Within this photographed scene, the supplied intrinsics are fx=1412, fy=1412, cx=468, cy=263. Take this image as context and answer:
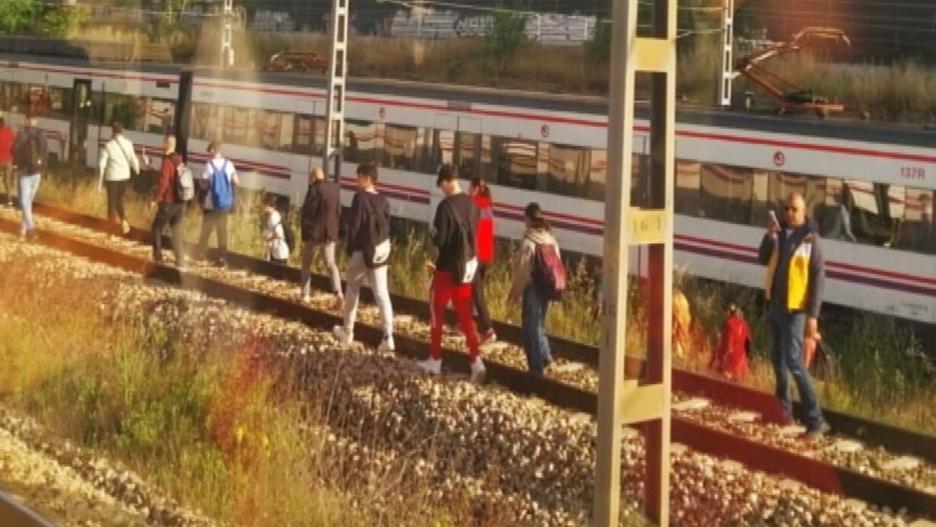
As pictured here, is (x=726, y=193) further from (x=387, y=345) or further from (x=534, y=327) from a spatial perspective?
(x=534, y=327)

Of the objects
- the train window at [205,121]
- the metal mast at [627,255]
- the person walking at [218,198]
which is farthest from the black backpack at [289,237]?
the metal mast at [627,255]

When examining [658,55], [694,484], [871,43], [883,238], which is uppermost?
[871,43]

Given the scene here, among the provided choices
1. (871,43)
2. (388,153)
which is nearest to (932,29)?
(871,43)

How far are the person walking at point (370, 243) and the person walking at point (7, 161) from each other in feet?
38.6

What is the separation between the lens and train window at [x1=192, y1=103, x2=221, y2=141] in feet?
85.2

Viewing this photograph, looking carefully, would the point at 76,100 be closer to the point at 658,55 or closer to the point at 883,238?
the point at 883,238

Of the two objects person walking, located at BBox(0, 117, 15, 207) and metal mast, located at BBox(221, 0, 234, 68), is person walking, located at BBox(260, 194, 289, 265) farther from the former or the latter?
metal mast, located at BBox(221, 0, 234, 68)

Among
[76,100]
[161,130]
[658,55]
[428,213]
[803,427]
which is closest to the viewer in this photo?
[658,55]

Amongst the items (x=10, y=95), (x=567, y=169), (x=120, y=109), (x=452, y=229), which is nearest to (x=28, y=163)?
(x=567, y=169)

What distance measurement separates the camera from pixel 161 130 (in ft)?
91.2

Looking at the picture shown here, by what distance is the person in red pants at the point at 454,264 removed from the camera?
38.5ft

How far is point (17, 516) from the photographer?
660 cm

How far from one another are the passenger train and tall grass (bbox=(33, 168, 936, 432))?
652 mm

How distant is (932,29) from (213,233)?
1586cm
